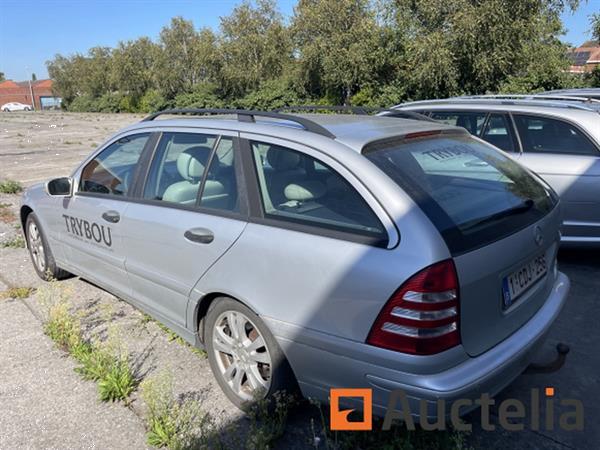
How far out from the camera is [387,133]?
2775 millimetres

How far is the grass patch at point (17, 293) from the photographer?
467cm

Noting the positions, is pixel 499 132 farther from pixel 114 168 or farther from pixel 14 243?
pixel 14 243

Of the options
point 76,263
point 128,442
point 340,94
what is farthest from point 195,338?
point 340,94

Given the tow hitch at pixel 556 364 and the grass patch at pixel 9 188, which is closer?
the tow hitch at pixel 556 364

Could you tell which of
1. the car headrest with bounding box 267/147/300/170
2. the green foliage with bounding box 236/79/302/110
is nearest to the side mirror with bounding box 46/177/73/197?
the car headrest with bounding box 267/147/300/170

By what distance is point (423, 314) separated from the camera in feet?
6.98

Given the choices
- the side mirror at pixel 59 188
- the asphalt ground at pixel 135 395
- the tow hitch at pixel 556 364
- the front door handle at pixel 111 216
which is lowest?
the asphalt ground at pixel 135 395

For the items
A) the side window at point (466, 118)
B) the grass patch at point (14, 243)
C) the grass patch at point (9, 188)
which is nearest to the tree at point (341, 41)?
the grass patch at point (9, 188)

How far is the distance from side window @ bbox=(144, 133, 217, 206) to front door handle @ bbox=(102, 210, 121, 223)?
304mm

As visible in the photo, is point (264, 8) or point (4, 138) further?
point (264, 8)

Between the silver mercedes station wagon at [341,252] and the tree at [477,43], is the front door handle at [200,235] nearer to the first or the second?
the silver mercedes station wagon at [341,252]

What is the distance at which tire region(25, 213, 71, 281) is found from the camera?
15.8 ft

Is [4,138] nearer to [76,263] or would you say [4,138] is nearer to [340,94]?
[340,94]

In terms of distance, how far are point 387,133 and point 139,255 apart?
1.82 meters
